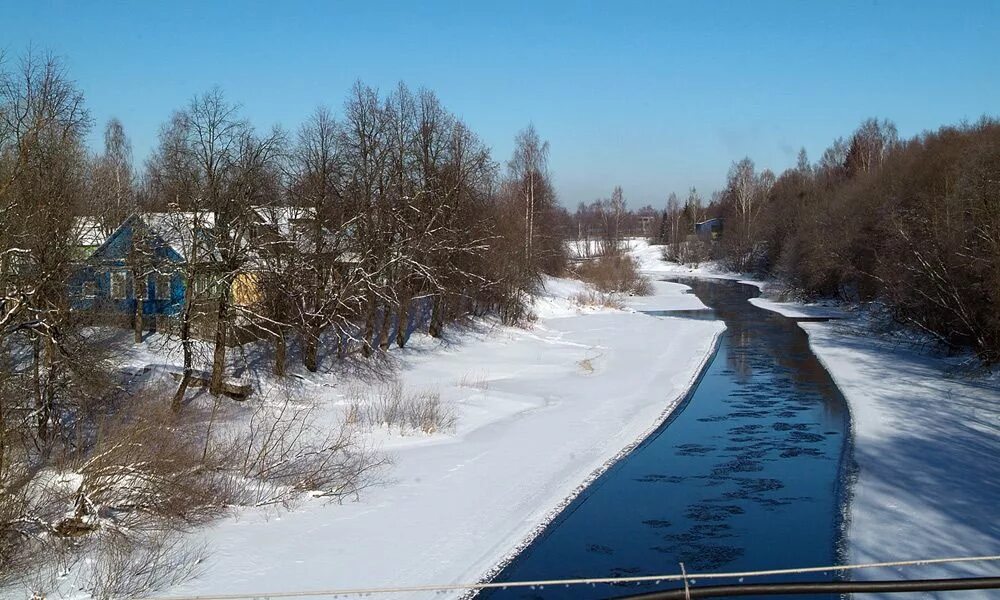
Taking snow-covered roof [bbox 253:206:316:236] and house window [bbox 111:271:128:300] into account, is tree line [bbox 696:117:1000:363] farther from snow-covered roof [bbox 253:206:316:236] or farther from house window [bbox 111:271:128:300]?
house window [bbox 111:271:128:300]

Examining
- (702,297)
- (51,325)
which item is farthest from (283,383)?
(702,297)

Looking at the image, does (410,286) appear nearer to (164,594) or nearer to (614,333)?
(614,333)

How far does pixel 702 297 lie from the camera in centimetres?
6094

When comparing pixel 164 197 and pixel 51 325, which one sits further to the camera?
pixel 164 197

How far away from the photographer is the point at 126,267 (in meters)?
22.1

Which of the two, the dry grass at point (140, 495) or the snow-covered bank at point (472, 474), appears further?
the snow-covered bank at point (472, 474)

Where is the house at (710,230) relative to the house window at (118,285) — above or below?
above

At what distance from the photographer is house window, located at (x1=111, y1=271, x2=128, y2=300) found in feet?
72.8

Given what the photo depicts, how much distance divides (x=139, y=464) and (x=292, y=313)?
467 inches

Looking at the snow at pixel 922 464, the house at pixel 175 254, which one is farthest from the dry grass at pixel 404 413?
the snow at pixel 922 464

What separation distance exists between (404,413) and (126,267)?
9.06 metres

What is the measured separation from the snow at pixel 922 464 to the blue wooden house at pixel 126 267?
600 inches

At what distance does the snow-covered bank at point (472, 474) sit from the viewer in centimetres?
1062

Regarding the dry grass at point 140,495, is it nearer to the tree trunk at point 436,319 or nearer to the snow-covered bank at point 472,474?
the snow-covered bank at point 472,474
